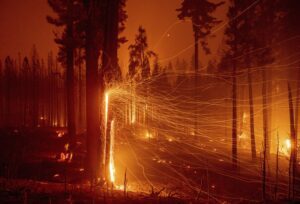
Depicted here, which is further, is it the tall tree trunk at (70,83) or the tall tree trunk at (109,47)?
the tall tree trunk at (70,83)

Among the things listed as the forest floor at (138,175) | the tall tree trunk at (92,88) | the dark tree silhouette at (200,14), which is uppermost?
the dark tree silhouette at (200,14)

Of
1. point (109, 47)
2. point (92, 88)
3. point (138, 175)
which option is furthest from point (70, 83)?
point (109, 47)

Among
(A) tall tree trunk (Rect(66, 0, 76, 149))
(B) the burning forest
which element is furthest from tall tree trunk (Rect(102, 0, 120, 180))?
(A) tall tree trunk (Rect(66, 0, 76, 149))

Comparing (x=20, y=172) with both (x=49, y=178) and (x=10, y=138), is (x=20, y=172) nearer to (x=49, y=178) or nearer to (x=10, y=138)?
(x=49, y=178)

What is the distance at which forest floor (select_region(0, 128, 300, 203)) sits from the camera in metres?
8.93

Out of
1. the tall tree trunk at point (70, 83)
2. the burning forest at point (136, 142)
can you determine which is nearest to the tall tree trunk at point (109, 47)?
the burning forest at point (136, 142)

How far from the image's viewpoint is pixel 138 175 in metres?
18.8

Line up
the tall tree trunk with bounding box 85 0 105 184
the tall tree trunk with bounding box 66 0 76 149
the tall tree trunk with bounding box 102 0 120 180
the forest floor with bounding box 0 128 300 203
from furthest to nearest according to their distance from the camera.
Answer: the tall tree trunk with bounding box 66 0 76 149, the tall tree trunk with bounding box 85 0 105 184, the tall tree trunk with bounding box 102 0 120 180, the forest floor with bounding box 0 128 300 203

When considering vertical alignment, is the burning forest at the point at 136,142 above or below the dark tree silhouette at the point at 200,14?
below

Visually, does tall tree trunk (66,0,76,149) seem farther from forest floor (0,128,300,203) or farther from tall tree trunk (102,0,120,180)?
tall tree trunk (102,0,120,180)

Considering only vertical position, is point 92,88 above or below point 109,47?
below

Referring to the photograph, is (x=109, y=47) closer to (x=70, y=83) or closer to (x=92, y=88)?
(x=92, y=88)

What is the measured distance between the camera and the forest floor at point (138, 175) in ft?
29.3

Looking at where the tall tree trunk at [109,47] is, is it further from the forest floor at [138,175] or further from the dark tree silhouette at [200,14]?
the dark tree silhouette at [200,14]
